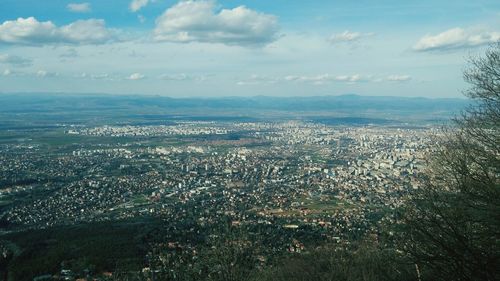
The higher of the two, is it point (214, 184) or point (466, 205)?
point (466, 205)

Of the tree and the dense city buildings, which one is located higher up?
the tree

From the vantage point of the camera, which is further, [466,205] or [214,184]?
[214,184]

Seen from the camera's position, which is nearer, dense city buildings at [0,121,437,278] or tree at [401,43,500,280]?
tree at [401,43,500,280]

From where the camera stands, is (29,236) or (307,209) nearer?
(29,236)

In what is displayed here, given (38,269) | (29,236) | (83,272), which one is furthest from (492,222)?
(29,236)

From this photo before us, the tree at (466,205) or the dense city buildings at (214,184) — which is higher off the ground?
the tree at (466,205)

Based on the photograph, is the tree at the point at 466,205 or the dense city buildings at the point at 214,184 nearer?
the tree at the point at 466,205

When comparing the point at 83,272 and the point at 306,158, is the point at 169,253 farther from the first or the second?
the point at 306,158

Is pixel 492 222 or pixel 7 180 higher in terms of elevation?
pixel 492 222
